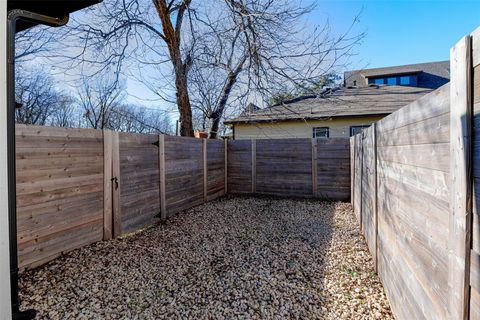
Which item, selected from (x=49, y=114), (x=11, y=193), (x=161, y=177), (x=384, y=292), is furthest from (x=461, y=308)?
(x=49, y=114)

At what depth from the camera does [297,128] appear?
10945mm

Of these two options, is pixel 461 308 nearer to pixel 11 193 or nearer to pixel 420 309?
pixel 420 309

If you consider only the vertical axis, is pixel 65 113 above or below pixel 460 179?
above

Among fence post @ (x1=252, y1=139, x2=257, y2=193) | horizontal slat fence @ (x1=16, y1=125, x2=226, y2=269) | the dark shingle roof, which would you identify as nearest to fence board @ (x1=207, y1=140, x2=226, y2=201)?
fence post @ (x1=252, y1=139, x2=257, y2=193)

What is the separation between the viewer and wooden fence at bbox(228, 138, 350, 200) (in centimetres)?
720

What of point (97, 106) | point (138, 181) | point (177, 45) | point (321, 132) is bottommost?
point (138, 181)

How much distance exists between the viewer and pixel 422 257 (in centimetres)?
151

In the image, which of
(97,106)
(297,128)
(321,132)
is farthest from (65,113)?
(321,132)

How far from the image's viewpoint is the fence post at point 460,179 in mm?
995

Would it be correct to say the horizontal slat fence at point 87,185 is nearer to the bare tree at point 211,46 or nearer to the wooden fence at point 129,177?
the wooden fence at point 129,177

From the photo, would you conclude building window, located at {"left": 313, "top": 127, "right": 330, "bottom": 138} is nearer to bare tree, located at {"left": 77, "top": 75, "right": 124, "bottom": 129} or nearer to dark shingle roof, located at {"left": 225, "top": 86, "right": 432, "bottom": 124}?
dark shingle roof, located at {"left": 225, "top": 86, "right": 432, "bottom": 124}

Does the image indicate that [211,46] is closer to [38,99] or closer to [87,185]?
[87,185]

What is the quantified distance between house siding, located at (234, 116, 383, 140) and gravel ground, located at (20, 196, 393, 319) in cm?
610

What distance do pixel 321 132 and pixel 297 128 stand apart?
98 cm
